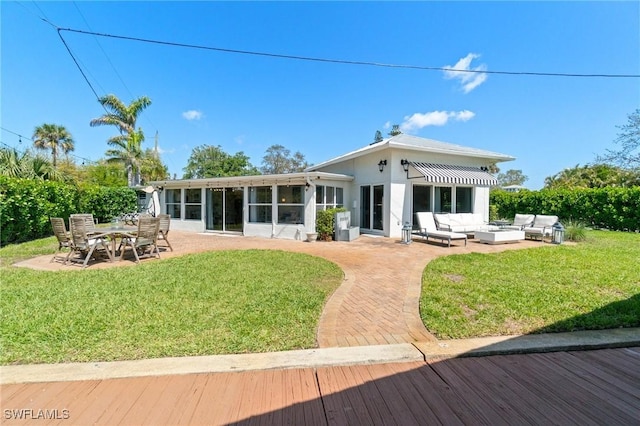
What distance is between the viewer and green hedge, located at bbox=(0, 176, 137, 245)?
37.2ft

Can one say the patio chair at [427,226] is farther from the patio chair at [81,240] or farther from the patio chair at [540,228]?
the patio chair at [81,240]

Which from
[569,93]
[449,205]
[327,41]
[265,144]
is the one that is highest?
[265,144]

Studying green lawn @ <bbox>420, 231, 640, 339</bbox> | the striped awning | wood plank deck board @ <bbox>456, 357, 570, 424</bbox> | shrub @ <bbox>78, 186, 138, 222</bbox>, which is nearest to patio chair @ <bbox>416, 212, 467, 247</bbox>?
the striped awning

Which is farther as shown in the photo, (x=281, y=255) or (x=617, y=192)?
(x=617, y=192)

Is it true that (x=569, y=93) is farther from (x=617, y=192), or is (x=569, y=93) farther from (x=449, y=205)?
(x=449, y=205)

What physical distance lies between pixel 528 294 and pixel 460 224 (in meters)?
9.40

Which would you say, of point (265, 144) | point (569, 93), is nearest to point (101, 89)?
point (569, 93)

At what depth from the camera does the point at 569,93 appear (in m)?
15.3

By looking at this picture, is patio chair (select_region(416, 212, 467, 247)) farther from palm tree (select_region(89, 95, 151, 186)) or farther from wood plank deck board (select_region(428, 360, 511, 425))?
palm tree (select_region(89, 95, 151, 186))

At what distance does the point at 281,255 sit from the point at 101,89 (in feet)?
49.4

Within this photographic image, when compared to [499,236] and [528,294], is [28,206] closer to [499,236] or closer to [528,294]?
[528,294]

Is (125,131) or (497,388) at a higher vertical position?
(125,131)

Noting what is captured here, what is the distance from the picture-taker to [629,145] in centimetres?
2708

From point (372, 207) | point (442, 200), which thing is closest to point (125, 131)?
point (372, 207)
